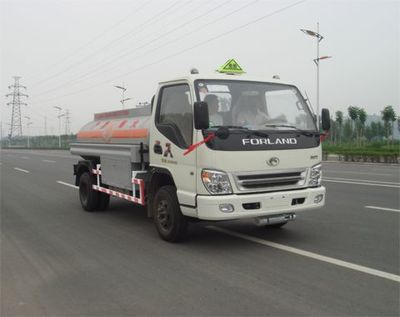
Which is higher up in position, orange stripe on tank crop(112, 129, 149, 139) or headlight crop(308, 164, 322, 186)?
orange stripe on tank crop(112, 129, 149, 139)

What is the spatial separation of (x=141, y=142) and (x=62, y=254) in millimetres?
2204

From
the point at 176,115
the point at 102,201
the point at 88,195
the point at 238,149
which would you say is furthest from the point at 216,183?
the point at 88,195

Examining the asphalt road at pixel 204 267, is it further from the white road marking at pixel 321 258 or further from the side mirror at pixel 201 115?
the side mirror at pixel 201 115

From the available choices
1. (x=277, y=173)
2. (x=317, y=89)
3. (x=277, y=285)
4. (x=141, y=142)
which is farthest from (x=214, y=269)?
(x=317, y=89)

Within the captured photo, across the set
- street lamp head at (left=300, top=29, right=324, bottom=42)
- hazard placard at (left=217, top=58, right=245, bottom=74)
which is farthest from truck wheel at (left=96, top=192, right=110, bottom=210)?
street lamp head at (left=300, top=29, right=324, bottom=42)

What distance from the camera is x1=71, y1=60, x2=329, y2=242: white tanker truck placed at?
5.82 metres

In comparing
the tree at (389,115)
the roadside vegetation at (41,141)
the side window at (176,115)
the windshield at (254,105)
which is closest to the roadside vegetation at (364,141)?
the tree at (389,115)

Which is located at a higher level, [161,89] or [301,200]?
[161,89]

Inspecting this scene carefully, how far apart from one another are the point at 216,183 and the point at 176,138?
985 mm

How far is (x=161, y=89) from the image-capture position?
7031mm

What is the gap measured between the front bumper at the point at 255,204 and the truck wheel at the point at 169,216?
→ 603mm

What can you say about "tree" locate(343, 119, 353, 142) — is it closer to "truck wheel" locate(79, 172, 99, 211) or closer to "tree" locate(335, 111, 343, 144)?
"tree" locate(335, 111, 343, 144)

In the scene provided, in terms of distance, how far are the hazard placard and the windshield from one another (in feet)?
1.57

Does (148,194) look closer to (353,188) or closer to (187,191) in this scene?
(187,191)
